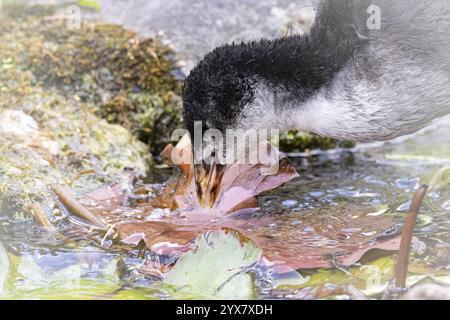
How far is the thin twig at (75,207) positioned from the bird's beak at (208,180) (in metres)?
0.55

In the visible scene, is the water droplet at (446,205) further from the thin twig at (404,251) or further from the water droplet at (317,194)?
the thin twig at (404,251)

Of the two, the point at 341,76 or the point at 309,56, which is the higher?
the point at 309,56

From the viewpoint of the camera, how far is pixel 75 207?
365 centimetres

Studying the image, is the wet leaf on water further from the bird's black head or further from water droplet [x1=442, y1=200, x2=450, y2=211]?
water droplet [x1=442, y1=200, x2=450, y2=211]

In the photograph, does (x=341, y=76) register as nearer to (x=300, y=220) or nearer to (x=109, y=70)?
(x=300, y=220)

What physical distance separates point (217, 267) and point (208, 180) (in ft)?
2.76

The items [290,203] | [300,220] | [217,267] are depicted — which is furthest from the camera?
[290,203]

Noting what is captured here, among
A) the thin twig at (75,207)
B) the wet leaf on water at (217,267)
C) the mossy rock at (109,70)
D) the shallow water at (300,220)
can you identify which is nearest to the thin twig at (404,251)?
the shallow water at (300,220)

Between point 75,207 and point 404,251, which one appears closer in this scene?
point 404,251

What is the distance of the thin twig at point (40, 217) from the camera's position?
3631 mm

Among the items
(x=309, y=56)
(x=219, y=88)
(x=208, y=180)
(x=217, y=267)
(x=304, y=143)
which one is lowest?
(x=217, y=267)

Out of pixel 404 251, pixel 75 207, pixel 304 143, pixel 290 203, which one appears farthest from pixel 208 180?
pixel 304 143

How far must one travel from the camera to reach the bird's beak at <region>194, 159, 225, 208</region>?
151 inches
